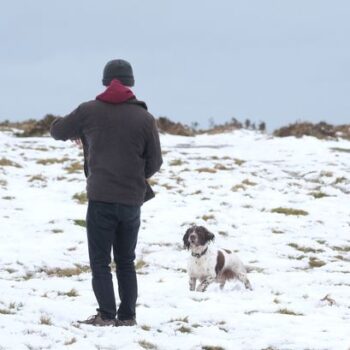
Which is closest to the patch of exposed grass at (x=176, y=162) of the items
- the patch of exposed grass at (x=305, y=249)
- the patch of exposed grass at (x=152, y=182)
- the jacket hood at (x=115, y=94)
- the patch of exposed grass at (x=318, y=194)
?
the patch of exposed grass at (x=152, y=182)

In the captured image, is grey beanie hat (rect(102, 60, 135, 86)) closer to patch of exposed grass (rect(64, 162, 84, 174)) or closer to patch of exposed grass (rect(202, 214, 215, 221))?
patch of exposed grass (rect(202, 214, 215, 221))

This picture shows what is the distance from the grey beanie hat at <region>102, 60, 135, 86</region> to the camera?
603 centimetres

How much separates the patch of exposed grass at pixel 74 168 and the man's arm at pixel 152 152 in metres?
13.8

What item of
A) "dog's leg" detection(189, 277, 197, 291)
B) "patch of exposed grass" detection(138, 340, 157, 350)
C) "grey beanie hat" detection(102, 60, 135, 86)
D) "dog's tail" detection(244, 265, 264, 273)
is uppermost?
"grey beanie hat" detection(102, 60, 135, 86)

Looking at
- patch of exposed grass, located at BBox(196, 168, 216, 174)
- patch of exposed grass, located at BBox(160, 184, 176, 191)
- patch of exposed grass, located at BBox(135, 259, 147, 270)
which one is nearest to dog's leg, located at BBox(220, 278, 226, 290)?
patch of exposed grass, located at BBox(135, 259, 147, 270)

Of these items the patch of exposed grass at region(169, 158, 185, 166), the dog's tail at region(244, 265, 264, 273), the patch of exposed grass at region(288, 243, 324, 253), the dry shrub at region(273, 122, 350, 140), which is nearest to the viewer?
the dog's tail at region(244, 265, 264, 273)

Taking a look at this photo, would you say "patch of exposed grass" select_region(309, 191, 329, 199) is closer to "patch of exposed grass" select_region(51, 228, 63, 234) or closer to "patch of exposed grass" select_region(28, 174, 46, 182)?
"patch of exposed grass" select_region(28, 174, 46, 182)

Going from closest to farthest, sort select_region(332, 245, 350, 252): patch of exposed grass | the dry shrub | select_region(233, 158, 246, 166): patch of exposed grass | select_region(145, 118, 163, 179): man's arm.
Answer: select_region(145, 118, 163, 179): man's arm, select_region(332, 245, 350, 252): patch of exposed grass, select_region(233, 158, 246, 166): patch of exposed grass, the dry shrub

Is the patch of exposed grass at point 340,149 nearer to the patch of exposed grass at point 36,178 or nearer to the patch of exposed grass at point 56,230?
the patch of exposed grass at point 36,178

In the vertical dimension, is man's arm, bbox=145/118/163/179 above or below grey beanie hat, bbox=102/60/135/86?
below

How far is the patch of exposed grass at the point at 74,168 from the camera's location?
19.9 meters

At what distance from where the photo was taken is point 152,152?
6152 mm

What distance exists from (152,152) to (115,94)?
622 millimetres

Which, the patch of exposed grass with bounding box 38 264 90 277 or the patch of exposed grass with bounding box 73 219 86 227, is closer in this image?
the patch of exposed grass with bounding box 38 264 90 277
